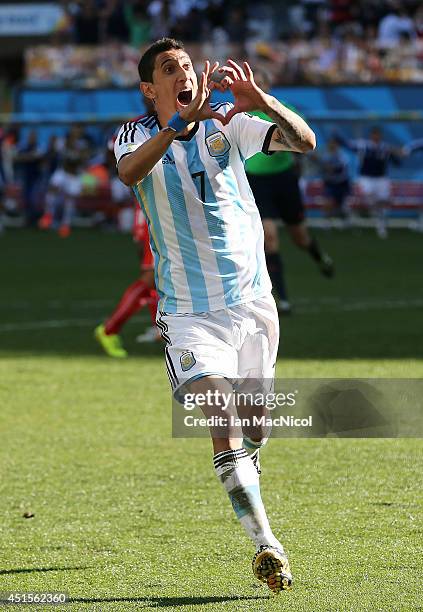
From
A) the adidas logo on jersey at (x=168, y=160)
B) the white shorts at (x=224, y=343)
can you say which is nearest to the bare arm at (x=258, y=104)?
the adidas logo on jersey at (x=168, y=160)

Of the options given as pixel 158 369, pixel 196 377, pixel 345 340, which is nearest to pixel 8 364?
pixel 158 369

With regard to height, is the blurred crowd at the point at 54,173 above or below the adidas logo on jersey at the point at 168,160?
above

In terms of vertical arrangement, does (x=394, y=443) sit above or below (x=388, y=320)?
below

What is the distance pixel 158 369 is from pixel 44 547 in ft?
15.6

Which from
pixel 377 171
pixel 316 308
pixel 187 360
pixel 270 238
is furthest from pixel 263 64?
pixel 187 360

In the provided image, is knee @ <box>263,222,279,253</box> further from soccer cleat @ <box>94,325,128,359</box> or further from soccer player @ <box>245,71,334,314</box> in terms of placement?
soccer cleat @ <box>94,325,128,359</box>

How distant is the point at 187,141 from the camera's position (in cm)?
485

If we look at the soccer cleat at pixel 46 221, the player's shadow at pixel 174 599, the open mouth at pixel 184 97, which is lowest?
the player's shadow at pixel 174 599

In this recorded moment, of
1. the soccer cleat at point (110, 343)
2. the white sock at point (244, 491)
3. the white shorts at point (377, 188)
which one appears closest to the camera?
the white sock at point (244, 491)

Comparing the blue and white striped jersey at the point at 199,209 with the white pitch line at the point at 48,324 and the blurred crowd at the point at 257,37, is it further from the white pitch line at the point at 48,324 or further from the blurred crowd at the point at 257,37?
the blurred crowd at the point at 257,37

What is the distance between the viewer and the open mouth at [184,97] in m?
4.77

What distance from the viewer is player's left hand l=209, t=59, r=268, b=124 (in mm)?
4508

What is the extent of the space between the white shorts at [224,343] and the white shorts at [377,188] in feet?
64.7

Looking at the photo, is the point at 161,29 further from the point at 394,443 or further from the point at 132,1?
the point at 394,443
